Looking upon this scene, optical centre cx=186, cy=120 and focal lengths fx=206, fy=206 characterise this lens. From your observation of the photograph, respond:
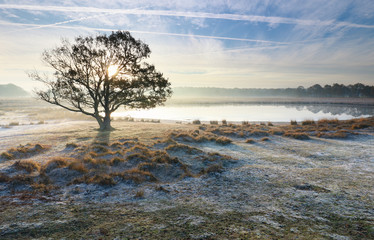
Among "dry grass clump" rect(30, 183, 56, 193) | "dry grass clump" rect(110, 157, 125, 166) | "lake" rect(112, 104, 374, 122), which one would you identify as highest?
"lake" rect(112, 104, 374, 122)

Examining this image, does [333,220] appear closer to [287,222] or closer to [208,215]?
[287,222]

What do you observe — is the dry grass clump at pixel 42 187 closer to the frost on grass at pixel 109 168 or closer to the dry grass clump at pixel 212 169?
the frost on grass at pixel 109 168

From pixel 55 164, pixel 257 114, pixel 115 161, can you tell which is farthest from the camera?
pixel 257 114

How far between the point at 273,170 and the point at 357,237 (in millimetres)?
5874

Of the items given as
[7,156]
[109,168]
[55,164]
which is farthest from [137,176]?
[7,156]

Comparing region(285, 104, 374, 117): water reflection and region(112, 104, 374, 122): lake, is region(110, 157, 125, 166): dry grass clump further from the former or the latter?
region(285, 104, 374, 117): water reflection

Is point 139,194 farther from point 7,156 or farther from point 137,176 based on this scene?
point 7,156

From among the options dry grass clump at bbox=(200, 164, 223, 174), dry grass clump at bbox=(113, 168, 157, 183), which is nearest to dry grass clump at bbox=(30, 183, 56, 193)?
dry grass clump at bbox=(113, 168, 157, 183)

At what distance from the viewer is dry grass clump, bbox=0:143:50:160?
43.5ft

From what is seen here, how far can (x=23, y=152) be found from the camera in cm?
1426

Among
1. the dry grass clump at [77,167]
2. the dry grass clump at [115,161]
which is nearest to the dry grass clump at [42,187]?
the dry grass clump at [77,167]

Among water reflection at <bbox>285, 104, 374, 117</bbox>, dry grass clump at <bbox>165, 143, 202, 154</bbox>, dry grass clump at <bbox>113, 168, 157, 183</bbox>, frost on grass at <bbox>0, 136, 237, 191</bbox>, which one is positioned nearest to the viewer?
frost on grass at <bbox>0, 136, 237, 191</bbox>

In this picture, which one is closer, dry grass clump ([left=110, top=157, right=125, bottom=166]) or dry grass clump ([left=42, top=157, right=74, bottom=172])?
dry grass clump ([left=42, top=157, right=74, bottom=172])

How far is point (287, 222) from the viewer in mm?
5973
